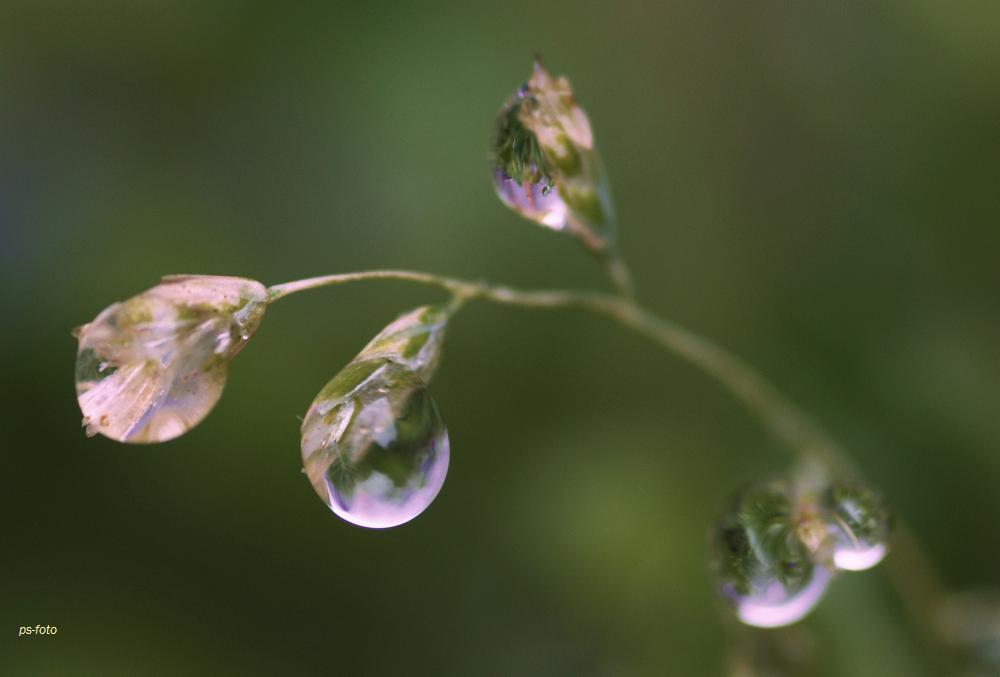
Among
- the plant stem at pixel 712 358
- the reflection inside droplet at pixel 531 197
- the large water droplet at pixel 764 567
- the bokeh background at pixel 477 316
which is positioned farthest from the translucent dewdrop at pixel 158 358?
the bokeh background at pixel 477 316

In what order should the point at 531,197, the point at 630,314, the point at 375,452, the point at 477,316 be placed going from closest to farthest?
the point at 375,452 < the point at 531,197 < the point at 630,314 < the point at 477,316

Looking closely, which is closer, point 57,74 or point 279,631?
point 279,631

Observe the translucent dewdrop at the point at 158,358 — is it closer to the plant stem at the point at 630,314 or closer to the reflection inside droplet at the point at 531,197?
the plant stem at the point at 630,314

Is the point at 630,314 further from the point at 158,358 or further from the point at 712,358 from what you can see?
the point at 158,358

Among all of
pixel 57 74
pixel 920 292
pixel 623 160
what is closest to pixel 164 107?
pixel 57 74

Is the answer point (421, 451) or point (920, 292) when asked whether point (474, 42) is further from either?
point (421, 451)

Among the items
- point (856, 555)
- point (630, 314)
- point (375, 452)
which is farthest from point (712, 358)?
point (375, 452)
